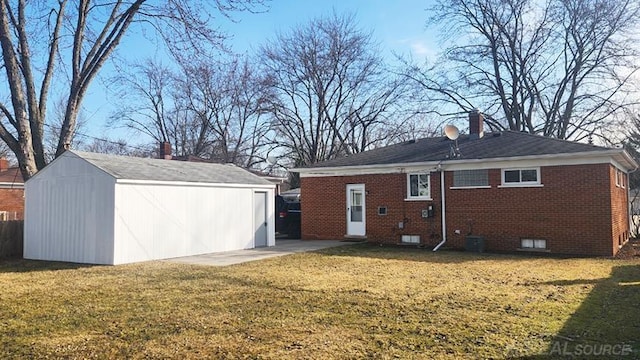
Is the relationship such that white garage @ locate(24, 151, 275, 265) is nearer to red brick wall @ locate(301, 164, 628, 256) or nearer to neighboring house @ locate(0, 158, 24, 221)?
red brick wall @ locate(301, 164, 628, 256)

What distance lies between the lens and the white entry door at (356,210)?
1736cm

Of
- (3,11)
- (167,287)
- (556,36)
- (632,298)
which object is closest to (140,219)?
(167,287)

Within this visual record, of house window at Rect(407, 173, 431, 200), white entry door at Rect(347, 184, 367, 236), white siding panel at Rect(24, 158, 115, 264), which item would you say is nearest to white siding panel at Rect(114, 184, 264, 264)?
white siding panel at Rect(24, 158, 115, 264)

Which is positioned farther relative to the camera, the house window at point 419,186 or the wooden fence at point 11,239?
the house window at point 419,186

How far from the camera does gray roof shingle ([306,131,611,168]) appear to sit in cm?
1395

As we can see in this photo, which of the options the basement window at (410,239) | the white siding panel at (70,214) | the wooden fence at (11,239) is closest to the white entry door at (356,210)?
the basement window at (410,239)

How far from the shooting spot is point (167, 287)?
8.60m

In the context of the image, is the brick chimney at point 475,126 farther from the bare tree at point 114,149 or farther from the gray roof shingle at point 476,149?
the bare tree at point 114,149

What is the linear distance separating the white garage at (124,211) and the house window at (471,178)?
7.00m

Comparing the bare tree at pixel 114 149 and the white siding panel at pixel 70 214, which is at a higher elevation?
the bare tree at pixel 114 149

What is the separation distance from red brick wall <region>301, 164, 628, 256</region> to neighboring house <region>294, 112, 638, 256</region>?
0.09 ft

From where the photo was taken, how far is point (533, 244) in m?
14.1

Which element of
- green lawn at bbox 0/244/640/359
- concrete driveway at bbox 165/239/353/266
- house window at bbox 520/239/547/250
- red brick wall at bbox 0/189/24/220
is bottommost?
green lawn at bbox 0/244/640/359

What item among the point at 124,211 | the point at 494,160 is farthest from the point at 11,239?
the point at 494,160
